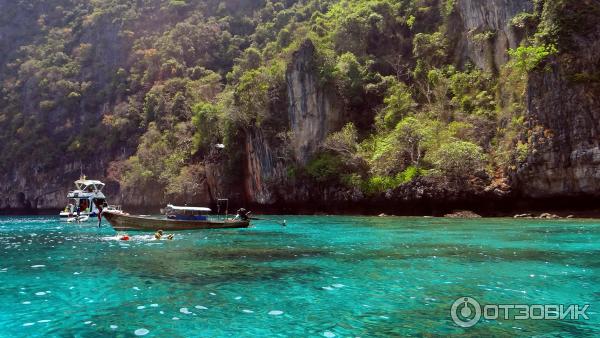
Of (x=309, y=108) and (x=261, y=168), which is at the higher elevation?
(x=309, y=108)

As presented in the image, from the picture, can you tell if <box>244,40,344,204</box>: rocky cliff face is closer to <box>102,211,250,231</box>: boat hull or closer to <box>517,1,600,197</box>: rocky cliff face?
<box>517,1,600,197</box>: rocky cliff face

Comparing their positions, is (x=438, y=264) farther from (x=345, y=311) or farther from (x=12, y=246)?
(x=12, y=246)

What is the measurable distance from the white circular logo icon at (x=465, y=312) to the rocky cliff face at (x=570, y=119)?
26.4 metres

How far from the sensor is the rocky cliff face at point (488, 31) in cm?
3856

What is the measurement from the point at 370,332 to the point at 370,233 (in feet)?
53.2

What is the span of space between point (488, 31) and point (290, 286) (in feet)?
124

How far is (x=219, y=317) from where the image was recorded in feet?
26.4

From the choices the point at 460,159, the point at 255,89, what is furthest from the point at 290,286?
the point at 255,89

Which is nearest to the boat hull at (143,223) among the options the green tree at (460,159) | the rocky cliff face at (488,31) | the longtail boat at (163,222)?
the longtail boat at (163,222)

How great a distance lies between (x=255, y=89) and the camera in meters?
50.1

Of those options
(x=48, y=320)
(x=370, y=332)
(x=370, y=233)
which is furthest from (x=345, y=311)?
(x=370, y=233)

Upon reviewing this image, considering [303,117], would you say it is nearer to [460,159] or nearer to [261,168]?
[261,168]

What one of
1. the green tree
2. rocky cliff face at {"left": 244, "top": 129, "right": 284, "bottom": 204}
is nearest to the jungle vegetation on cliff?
the green tree

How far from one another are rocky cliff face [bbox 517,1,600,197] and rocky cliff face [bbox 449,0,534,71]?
6.05 meters
